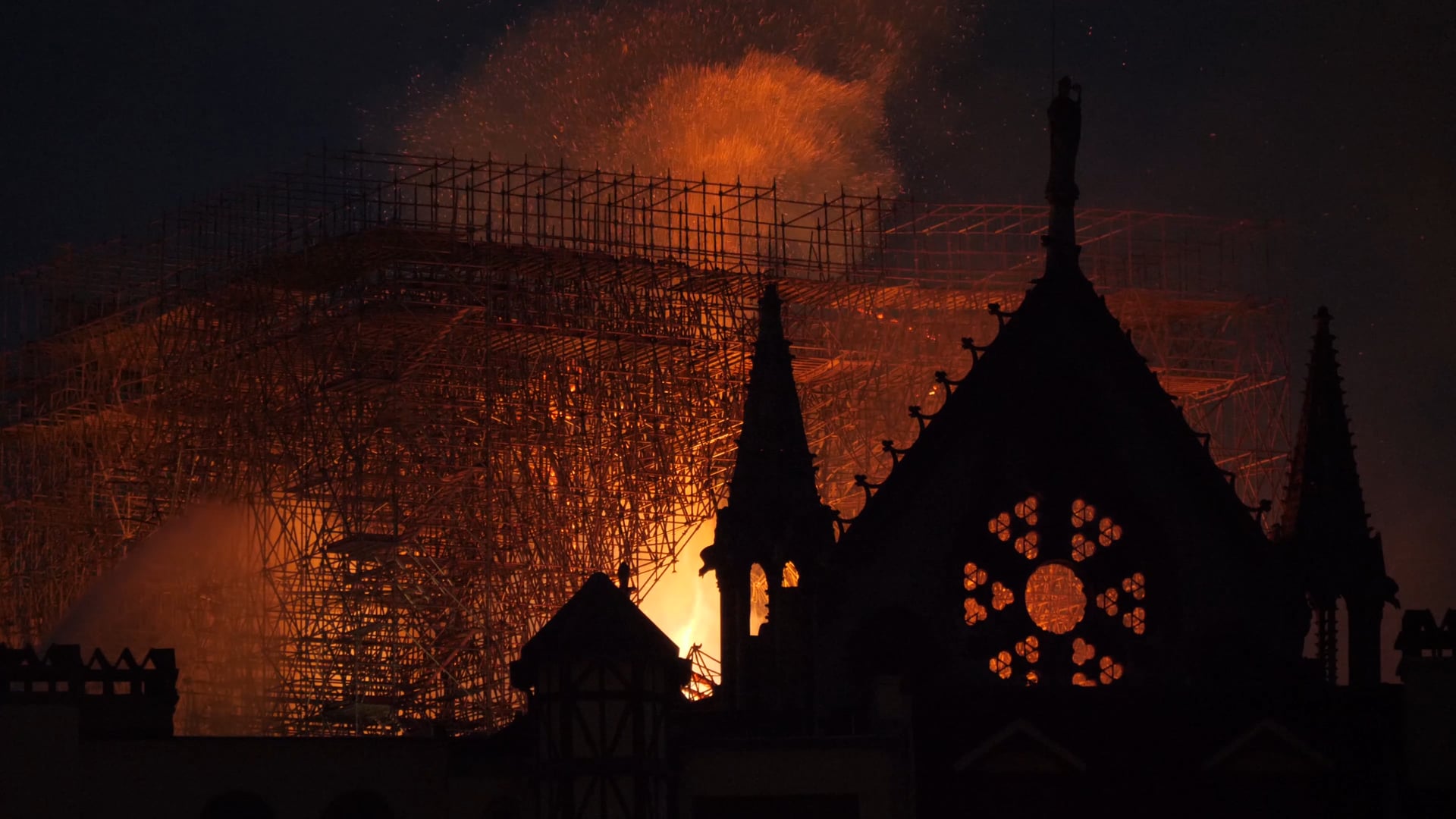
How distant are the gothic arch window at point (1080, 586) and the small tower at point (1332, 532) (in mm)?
2783

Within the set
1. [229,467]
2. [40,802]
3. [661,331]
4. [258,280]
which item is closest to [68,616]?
[229,467]

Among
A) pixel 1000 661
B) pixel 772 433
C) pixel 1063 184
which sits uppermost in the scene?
pixel 1063 184

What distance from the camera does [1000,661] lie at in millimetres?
39000

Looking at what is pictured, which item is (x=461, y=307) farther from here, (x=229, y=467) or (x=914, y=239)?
(x=914, y=239)

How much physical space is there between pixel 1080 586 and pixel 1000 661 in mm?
2282

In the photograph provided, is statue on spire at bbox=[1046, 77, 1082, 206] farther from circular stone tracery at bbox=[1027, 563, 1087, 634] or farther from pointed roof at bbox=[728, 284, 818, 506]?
circular stone tracery at bbox=[1027, 563, 1087, 634]

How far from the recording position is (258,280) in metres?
71.2

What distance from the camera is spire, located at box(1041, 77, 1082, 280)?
135 feet

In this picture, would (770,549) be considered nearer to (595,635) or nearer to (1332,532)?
(595,635)

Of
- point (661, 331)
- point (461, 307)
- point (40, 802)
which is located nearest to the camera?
point (40, 802)

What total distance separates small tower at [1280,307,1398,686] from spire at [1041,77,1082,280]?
4.35 meters

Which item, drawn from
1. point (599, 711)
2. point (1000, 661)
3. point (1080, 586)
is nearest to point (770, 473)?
point (1000, 661)

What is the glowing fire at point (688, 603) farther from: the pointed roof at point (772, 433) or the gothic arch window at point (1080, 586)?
the gothic arch window at point (1080, 586)

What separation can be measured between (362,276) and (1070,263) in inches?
1317
